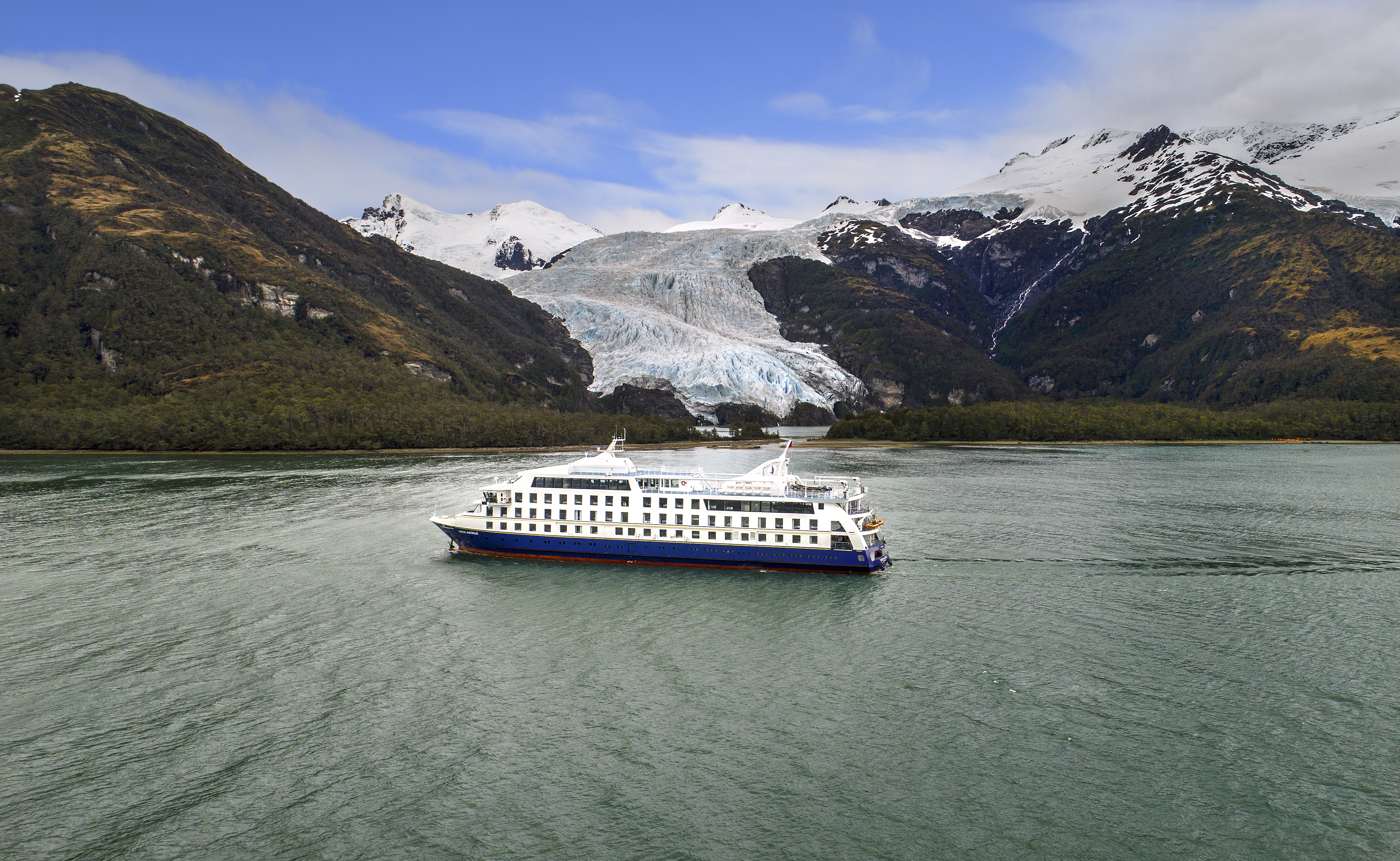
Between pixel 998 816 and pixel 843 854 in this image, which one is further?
pixel 998 816

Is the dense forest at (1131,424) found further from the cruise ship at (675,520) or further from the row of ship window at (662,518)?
the row of ship window at (662,518)

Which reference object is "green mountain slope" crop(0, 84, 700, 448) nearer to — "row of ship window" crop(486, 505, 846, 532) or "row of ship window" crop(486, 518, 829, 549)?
"row of ship window" crop(486, 505, 846, 532)

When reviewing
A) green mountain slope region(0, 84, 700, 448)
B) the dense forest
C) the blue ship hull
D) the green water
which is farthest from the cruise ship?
the dense forest

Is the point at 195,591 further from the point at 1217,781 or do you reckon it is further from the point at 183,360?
the point at 183,360

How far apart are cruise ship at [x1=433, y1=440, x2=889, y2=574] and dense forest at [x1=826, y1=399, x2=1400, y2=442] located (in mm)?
133535

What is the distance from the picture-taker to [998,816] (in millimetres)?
22344

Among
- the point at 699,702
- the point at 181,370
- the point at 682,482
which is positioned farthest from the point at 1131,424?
the point at 181,370

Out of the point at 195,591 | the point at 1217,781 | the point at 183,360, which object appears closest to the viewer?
the point at 1217,781

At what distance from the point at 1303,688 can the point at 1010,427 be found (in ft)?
503

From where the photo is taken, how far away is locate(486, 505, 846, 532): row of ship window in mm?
49188

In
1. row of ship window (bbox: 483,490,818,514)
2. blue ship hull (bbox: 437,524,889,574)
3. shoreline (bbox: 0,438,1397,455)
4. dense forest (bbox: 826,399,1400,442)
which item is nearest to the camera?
blue ship hull (bbox: 437,524,889,574)

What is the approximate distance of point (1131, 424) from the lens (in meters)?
175

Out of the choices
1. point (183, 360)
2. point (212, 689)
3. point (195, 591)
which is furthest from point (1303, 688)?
point (183, 360)

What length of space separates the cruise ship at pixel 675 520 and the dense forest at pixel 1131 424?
13353 cm
